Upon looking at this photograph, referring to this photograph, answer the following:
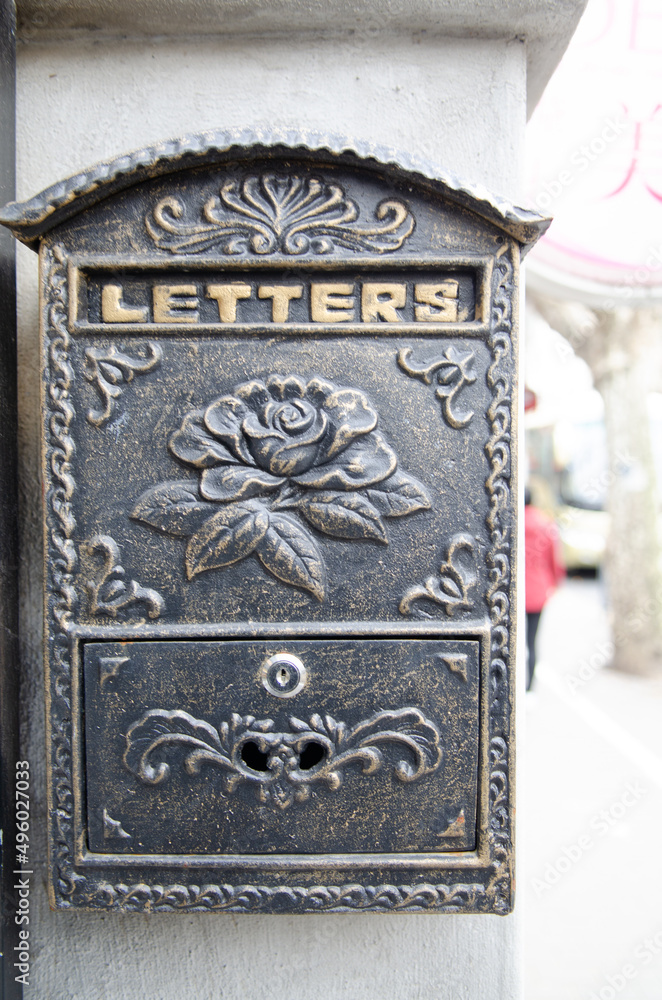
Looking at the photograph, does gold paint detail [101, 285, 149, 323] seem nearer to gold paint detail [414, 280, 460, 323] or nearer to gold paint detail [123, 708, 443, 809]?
gold paint detail [414, 280, 460, 323]

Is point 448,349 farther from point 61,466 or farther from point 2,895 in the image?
point 2,895

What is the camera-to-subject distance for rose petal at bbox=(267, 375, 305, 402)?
964 millimetres

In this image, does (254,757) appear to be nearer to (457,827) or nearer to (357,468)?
(457,827)

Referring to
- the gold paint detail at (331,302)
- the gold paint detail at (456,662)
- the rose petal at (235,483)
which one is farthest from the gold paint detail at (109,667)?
the gold paint detail at (331,302)

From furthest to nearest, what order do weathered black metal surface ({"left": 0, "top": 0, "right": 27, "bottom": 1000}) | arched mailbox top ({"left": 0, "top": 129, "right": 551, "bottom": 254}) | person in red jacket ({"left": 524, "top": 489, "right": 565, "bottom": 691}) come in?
person in red jacket ({"left": 524, "top": 489, "right": 565, "bottom": 691}) → weathered black metal surface ({"left": 0, "top": 0, "right": 27, "bottom": 1000}) → arched mailbox top ({"left": 0, "top": 129, "right": 551, "bottom": 254})

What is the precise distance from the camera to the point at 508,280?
969 millimetres

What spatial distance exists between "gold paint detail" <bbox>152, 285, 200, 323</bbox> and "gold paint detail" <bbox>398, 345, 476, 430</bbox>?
0.33m

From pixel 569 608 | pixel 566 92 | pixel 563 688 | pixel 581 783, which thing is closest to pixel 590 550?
pixel 569 608

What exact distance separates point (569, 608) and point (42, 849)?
7903 mm

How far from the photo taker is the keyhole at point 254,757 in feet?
3.30

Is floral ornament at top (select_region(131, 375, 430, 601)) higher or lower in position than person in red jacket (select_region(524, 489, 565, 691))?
higher

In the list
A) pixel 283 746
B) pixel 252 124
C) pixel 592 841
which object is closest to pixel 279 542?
pixel 283 746

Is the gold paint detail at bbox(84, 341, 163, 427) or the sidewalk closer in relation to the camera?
the gold paint detail at bbox(84, 341, 163, 427)

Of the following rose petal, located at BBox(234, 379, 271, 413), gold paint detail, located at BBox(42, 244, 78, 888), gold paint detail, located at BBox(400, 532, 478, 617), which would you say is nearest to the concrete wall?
gold paint detail, located at BBox(42, 244, 78, 888)
